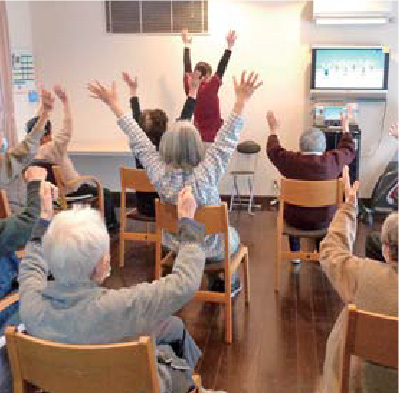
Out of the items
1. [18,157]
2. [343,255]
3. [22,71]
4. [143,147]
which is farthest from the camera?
[22,71]

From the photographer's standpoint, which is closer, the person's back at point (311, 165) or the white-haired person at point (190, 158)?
the white-haired person at point (190, 158)

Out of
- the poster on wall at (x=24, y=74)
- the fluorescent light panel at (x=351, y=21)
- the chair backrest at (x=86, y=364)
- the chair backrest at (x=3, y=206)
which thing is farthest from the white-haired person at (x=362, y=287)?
the poster on wall at (x=24, y=74)

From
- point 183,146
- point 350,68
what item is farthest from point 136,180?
point 350,68

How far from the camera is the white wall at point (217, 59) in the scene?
5.61 m

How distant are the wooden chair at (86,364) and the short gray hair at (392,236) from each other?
80 centimetres

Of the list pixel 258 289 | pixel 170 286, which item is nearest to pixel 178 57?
pixel 258 289

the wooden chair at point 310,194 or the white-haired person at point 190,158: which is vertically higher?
the white-haired person at point 190,158

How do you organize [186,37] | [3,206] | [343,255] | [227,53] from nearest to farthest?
1. [343,255]
2. [3,206]
3. [227,53]
4. [186,37]

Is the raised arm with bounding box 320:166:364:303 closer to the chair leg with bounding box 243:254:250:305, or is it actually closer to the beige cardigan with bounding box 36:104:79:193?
the chair leg with bounding box 243:254:250:305

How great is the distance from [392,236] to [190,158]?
1.51m

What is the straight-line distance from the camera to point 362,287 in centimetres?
177

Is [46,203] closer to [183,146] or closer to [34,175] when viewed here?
[34,175]

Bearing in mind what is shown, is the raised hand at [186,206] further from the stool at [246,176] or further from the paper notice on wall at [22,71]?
the paper notice on wall at [22,71]

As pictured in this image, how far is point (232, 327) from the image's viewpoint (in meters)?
3.27
